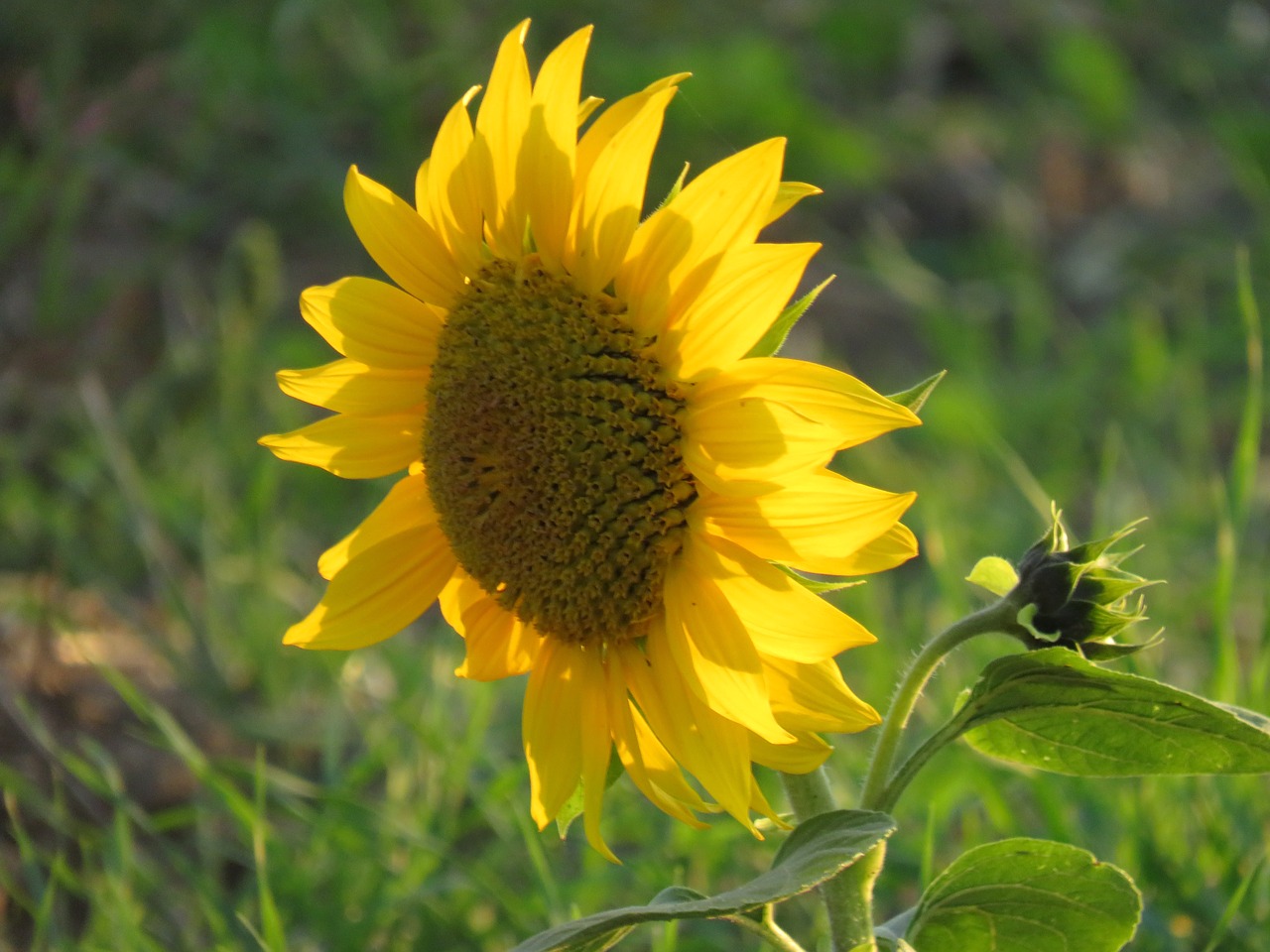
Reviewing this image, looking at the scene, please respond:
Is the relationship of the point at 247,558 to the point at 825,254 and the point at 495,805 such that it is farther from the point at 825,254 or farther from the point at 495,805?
the point at 825,254

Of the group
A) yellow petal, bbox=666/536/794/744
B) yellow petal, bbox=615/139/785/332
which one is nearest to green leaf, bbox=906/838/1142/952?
yellow petal, bbox=666/536/794/744

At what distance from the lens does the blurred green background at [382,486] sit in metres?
1.39

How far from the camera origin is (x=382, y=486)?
7.57 feet

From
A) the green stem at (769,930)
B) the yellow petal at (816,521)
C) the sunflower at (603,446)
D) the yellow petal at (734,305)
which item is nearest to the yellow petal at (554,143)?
the sunflower at (603,446)

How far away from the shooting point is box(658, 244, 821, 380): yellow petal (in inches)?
32.3

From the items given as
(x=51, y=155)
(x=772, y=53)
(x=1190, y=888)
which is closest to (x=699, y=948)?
(x=1190, y=888)

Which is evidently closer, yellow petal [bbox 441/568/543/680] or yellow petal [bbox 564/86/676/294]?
yellow petal [bbox 564/86/676/294]

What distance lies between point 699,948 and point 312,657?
0.82 m

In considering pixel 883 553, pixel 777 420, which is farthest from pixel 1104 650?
pixel 777 420

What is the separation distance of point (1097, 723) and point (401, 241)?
1.85 feet

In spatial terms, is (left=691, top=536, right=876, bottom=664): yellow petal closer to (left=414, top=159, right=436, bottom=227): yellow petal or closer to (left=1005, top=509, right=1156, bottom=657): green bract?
(left=1005, top=509, right=1156, bottom=657): green bract

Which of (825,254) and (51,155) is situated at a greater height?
(51,155)

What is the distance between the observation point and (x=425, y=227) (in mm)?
1010

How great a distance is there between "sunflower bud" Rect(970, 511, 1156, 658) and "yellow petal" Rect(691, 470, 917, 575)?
0.08 metres
